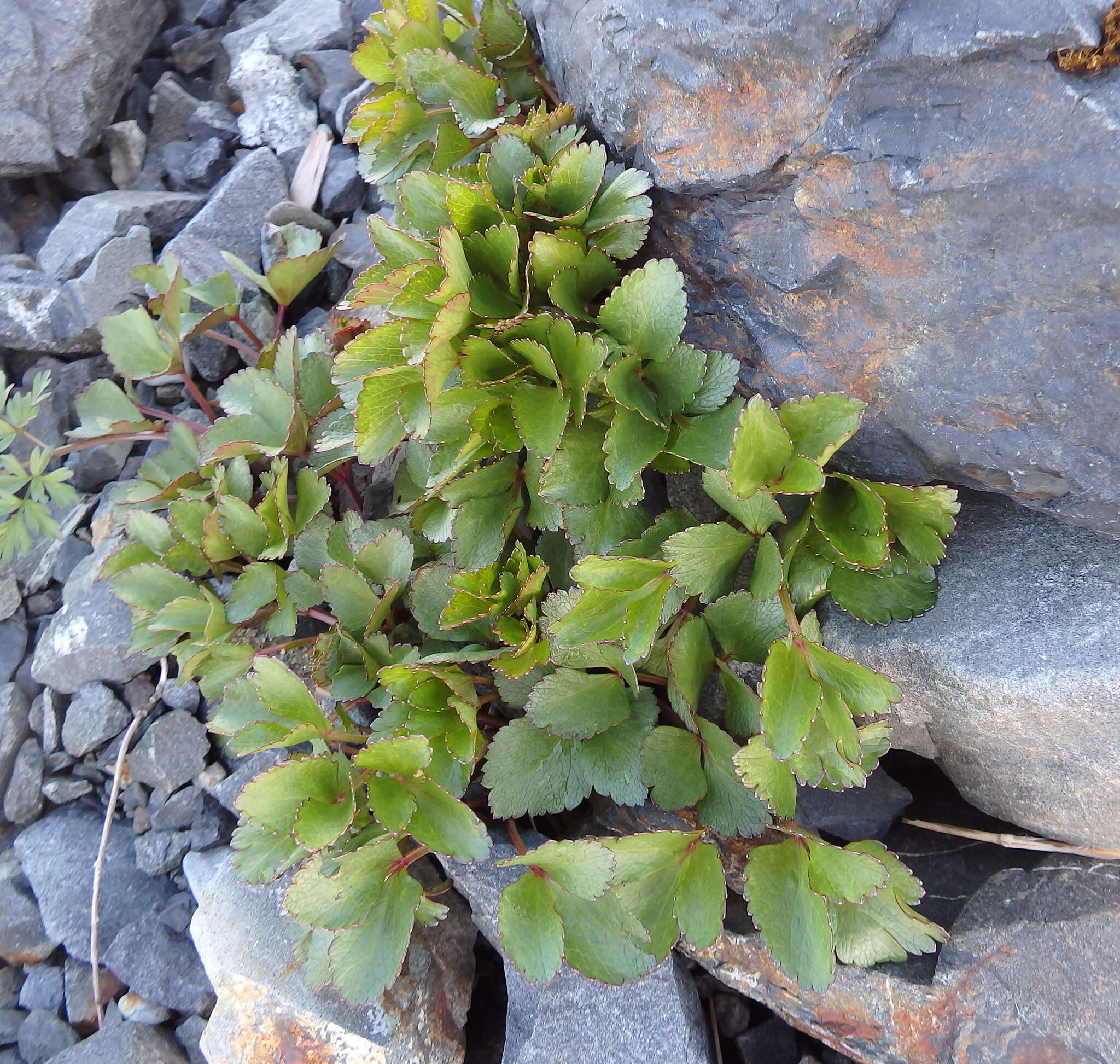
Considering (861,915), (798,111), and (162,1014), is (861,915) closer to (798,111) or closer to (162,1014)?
(798,111)

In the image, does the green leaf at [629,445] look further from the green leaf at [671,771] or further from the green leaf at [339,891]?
the green leaf at [339,891]

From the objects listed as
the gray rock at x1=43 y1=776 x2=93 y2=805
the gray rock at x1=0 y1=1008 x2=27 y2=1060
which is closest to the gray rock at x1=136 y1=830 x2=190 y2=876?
the gray rock at x1=43 y1=776 x2=93 y2=805

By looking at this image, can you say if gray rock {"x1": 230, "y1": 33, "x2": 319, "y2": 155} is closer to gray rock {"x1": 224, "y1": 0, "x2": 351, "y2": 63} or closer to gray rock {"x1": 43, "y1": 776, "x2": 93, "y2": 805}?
gray rock {"x1": 224, "y1": 0, "x2": 351, "y2": 63}

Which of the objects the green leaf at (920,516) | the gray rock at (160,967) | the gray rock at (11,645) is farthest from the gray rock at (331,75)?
the gray rock at (160,967)

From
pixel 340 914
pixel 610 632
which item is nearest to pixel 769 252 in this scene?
pixel 610 632

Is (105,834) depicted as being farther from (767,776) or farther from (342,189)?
(342,189)

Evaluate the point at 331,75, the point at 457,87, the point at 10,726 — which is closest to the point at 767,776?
the point at 457,87
